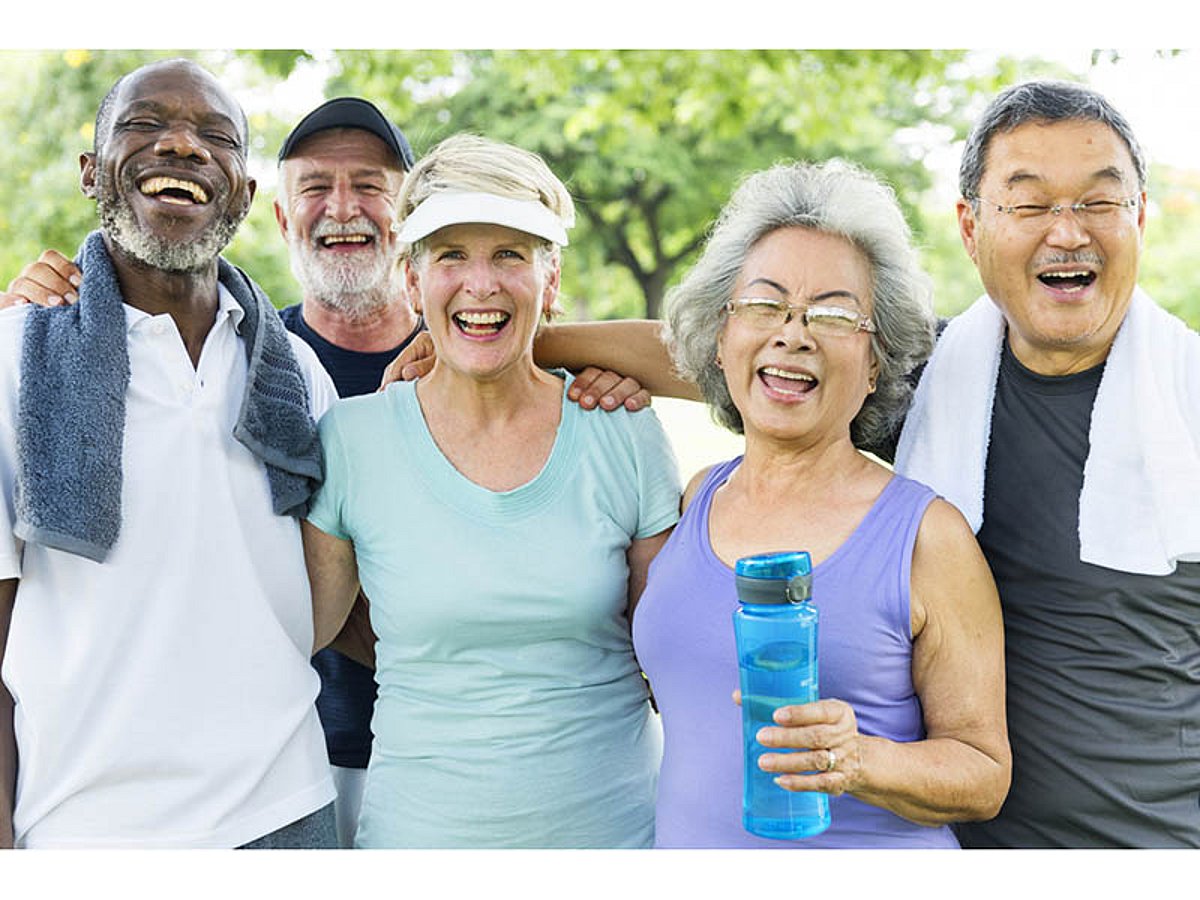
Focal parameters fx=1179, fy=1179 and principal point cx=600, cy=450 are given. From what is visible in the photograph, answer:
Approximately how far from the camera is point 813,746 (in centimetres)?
193

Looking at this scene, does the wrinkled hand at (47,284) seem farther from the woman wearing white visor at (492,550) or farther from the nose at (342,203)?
the nose at (342,203)

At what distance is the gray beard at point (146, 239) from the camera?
2477 millimetres

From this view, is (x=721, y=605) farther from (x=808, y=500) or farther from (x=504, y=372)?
(x=504, y=372)

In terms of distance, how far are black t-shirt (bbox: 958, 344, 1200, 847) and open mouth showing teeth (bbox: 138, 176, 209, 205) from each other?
71.9 inches

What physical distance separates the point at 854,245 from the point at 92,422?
154cm

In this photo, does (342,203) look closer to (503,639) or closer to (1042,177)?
(503,639)

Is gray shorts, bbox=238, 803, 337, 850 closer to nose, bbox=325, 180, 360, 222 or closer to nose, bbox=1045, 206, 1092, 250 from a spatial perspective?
nose, bbox=325, 180, 360, 222

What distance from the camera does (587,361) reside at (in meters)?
2.83

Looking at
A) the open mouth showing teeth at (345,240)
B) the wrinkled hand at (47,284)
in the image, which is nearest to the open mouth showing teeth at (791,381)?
the wrinkled hand at (47,284)

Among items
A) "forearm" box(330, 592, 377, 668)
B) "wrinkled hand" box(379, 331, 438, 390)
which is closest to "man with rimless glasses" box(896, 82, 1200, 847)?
"wrinkled hand" box(379, 331, 438, 390)

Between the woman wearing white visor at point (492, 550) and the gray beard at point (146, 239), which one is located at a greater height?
the gray beard at point (146, 239)

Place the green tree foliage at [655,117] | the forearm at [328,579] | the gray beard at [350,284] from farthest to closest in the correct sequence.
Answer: the green tree foliage at [655,117]
the gray beard at [350,284]
the forearm at [328,579]

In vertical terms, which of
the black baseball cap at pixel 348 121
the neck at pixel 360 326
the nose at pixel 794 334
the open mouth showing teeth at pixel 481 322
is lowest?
the nose at pixel 794 334

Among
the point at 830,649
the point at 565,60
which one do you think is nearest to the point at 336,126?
the point at 830,649
